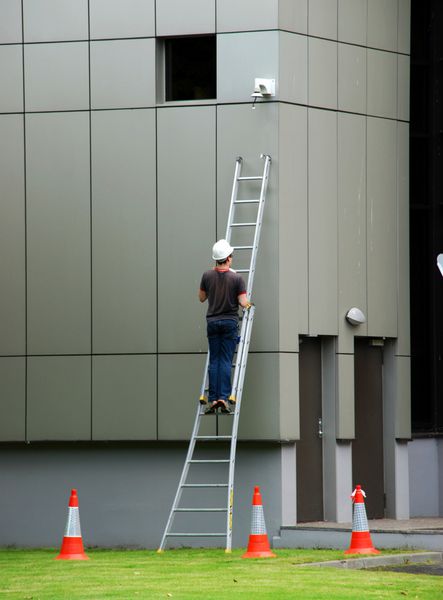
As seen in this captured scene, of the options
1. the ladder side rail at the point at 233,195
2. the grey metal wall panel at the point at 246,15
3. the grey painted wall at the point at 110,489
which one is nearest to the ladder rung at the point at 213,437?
the grey painted wall at the point at 110,489


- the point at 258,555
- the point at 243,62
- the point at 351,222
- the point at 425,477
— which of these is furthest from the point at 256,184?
the point at 425,477

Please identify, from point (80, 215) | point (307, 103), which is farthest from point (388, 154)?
point (80, 215)

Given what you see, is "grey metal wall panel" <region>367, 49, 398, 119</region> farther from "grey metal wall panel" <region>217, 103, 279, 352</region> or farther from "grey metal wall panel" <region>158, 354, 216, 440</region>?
"grey metal wall panel" <region>158, 354, 216, 440</region>

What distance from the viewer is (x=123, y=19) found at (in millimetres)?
19875

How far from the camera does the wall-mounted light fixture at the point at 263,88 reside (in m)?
19.1

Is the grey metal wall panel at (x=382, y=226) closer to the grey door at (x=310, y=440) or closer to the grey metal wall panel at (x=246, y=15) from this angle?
the grey door at (x=310, y=440)

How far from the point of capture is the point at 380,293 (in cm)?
2066

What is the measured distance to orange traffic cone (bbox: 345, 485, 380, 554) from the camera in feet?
54.5

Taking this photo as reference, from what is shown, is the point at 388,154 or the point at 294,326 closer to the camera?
the point at 294,326

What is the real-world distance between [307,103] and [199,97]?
4.68 ft

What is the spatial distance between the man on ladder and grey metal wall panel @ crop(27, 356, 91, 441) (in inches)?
84.3

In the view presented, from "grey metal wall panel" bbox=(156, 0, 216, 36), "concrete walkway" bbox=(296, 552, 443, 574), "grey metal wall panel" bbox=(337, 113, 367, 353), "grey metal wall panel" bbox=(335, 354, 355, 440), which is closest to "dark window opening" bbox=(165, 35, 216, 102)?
"grey metal wall panel" bbox=(156, 0, 216, 36)

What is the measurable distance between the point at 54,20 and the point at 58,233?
9.39ft

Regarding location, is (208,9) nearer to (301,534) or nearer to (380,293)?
(380,293)
